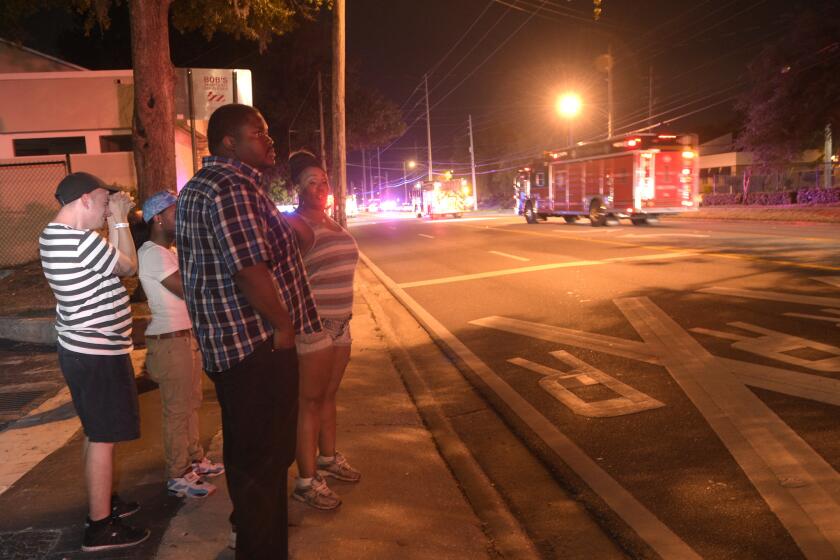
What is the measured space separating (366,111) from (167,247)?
37.4 meters

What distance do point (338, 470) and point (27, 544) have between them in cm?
169

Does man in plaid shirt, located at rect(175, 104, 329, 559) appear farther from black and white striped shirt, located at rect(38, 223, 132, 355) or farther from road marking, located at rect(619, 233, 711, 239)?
road marking, located at rect(619, 233, 711, 239)

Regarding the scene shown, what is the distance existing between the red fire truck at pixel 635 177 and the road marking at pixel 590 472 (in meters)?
18.9

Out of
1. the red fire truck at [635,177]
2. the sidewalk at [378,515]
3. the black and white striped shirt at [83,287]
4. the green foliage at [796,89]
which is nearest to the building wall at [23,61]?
the red fire truck at [635,177]

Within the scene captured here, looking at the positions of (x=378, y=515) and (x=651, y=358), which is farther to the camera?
(x=651, y=358)

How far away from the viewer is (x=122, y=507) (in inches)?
151

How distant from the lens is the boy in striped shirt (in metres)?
3.44

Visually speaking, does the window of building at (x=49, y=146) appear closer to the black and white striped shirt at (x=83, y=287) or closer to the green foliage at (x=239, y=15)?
the green foliage at (x=239, y=15)

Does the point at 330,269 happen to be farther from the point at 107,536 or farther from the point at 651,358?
the point at 651,358

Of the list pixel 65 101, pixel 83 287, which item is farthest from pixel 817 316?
pixel 65 101

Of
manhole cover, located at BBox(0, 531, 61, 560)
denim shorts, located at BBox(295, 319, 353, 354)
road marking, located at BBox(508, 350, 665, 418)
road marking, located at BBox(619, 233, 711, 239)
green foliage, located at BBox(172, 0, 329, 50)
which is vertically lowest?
manhole cover, located at BBox(0, 531, 61, 560)

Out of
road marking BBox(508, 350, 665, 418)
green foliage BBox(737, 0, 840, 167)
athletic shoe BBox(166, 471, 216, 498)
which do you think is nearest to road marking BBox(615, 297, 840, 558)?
road marking BBox(508, 350, 665, 418)

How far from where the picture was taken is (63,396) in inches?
254

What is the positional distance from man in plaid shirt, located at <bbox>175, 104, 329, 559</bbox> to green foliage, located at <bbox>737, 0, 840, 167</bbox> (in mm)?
36482
